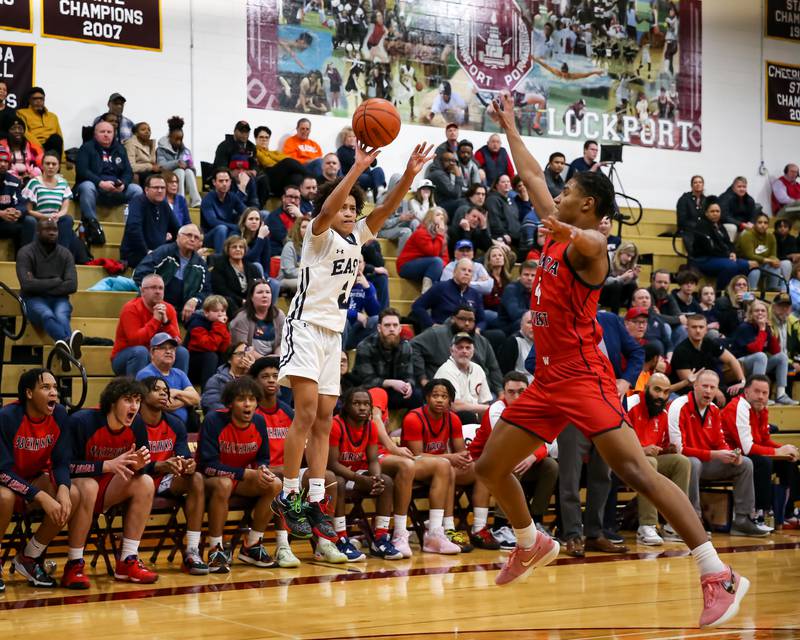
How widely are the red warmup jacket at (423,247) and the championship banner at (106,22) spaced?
4779 millimetres

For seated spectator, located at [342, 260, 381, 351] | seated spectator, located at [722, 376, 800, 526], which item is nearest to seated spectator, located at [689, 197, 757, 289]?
seated spectator, located at [722, 376, 800, 526]

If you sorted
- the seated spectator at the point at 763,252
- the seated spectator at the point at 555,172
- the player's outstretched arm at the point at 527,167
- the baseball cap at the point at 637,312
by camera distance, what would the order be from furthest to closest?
1. the seated spectator at the point at 763,252
2. the seated spectator at the point at 555,172
3. the baseball cap at the point at 637,312
4. the player's outstretched arm at the point at 527,167

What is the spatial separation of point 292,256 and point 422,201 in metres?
3.43

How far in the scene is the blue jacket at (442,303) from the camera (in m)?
11.9

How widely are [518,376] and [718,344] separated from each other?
138 inches

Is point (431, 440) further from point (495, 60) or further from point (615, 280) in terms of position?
point (495, 60)

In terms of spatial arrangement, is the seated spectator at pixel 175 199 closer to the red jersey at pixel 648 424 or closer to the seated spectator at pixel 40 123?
the seated spectator at pixel 40 123

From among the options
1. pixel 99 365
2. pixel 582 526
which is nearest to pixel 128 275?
pixel 99 365

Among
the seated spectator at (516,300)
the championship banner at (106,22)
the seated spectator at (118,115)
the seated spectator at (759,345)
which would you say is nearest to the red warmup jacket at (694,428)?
the seated spectator at (516,300)

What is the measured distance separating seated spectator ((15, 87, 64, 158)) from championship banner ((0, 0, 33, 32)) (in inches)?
42.8

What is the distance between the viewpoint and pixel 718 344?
1219cm

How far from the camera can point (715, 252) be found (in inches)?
641

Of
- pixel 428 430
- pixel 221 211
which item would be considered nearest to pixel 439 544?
pixel 428 430

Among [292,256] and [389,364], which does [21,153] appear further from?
[389,364]
